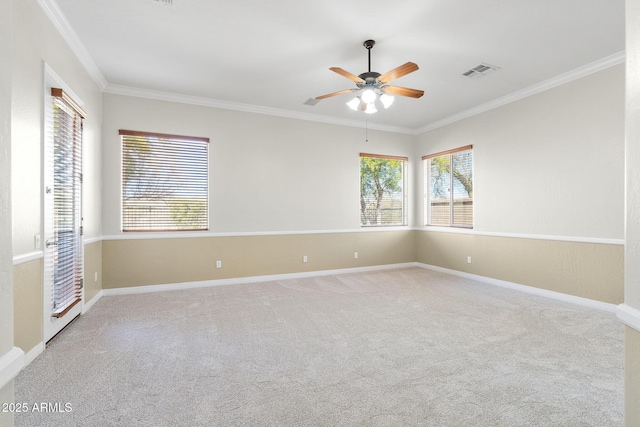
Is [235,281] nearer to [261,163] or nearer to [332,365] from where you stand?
[261,163]

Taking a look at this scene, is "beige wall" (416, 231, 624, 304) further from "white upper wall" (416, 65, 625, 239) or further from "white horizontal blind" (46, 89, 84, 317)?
"white horizontal blind" (46, 89, 84, 317)

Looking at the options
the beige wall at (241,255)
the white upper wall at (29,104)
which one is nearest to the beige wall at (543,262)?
the beige wall at (241,255)

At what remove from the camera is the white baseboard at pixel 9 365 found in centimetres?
73

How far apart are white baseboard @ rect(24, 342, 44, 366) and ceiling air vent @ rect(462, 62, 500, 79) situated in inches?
217

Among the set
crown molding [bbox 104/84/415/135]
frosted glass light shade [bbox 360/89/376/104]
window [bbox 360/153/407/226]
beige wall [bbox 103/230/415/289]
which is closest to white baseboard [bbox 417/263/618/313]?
beige wall [bbox 103/230/415/289]

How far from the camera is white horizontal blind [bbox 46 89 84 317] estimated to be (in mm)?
3043

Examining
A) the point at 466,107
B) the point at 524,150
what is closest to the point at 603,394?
the point at 524,150

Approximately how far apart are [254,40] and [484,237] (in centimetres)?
472

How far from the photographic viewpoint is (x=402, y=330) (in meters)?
3.19

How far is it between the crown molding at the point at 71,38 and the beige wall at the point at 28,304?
228 centimetres

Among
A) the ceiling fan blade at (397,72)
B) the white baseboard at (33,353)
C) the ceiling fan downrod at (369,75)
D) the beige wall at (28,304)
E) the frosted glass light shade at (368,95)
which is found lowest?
the white baseboard at (33,353)

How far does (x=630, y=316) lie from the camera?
3.05ft

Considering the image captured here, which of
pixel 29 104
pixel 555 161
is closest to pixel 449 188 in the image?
pixel 555 161

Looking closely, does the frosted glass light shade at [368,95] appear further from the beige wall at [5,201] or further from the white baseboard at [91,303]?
the white baseboard at [91,303]
